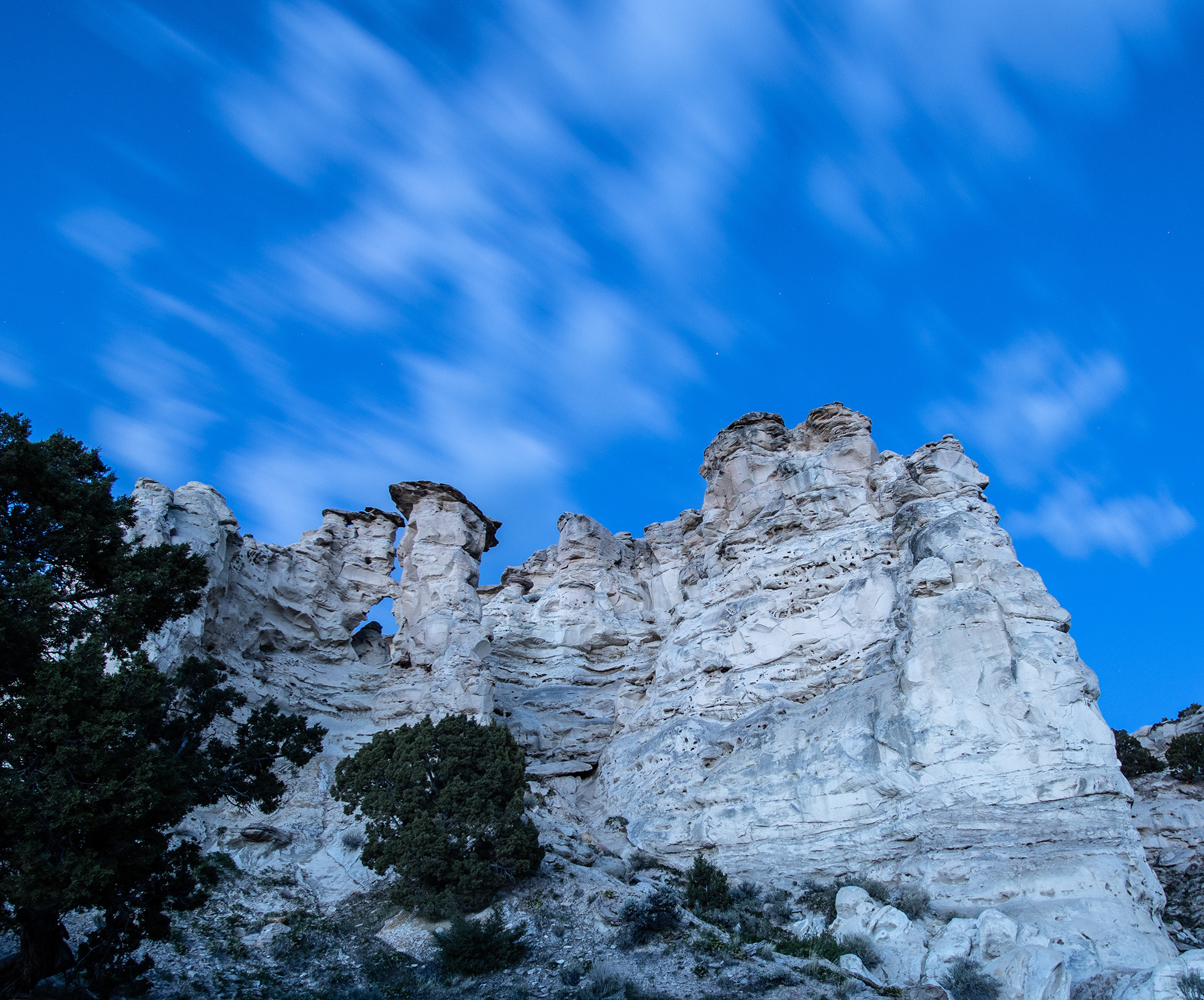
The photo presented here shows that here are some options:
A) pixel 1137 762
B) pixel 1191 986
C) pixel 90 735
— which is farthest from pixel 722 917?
pixel 1137 762

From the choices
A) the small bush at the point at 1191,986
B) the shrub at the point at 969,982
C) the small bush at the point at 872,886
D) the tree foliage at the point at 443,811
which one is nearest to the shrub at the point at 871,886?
the small bush at the point at 872,886

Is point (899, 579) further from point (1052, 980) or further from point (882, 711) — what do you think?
point (1052, 980)

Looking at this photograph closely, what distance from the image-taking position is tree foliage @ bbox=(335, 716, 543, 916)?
21750 millimetres

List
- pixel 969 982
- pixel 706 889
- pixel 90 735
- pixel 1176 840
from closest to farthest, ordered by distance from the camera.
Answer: pixel 90 735 < pixel 969 982 < pixel 706 889 < pixel 1176 840

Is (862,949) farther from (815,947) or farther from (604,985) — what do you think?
(604,985)

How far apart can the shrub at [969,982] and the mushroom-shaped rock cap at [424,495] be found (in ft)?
101

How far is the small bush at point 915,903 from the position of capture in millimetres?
20609

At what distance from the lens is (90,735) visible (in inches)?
539

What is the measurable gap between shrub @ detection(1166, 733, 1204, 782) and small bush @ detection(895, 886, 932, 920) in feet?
49.0

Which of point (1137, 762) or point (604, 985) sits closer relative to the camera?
point (604, 985)

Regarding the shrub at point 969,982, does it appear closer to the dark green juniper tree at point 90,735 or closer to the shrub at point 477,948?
the shrub at point 477,948

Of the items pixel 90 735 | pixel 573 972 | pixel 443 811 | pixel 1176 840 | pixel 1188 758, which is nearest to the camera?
pixel 90 735

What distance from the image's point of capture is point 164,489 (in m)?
34.2

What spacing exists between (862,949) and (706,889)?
564cm
